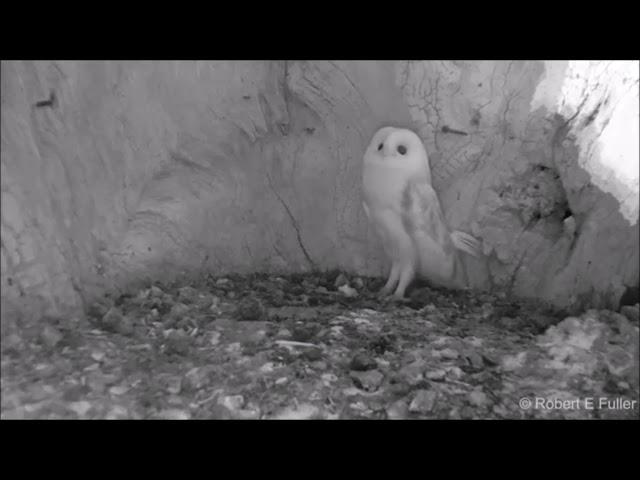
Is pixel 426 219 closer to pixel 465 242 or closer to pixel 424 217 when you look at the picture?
pixel 424 217

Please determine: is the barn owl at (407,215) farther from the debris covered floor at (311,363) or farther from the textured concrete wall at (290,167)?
the debris covered floor at (311,363)

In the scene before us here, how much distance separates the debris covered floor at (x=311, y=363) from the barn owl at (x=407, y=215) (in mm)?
201

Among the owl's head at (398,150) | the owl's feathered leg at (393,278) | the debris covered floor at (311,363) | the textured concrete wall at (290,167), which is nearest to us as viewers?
the debris covered floor at (311,363)

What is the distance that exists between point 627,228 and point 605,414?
62cm

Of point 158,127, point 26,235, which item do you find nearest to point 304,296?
point 158,127

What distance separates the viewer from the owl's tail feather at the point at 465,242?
2.29 metres

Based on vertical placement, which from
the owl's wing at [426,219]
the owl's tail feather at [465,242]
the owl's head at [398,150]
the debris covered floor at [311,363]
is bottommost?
the debris covered floor at [311,363]

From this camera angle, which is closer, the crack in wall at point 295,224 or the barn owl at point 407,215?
the barn owl at point 407,215

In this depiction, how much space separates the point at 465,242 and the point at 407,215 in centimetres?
23

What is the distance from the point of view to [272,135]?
233cm

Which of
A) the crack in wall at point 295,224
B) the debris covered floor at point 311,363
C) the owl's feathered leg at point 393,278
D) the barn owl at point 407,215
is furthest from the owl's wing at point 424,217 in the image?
the crack in wall at point 295,224

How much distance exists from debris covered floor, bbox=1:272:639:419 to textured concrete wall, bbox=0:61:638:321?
0.16 m

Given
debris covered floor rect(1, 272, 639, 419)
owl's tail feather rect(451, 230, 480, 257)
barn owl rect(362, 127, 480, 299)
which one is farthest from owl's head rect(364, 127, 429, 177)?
debris covered floor rect(1, 272, 639, 419)

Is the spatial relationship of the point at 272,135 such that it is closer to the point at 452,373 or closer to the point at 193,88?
the point at 193,88
